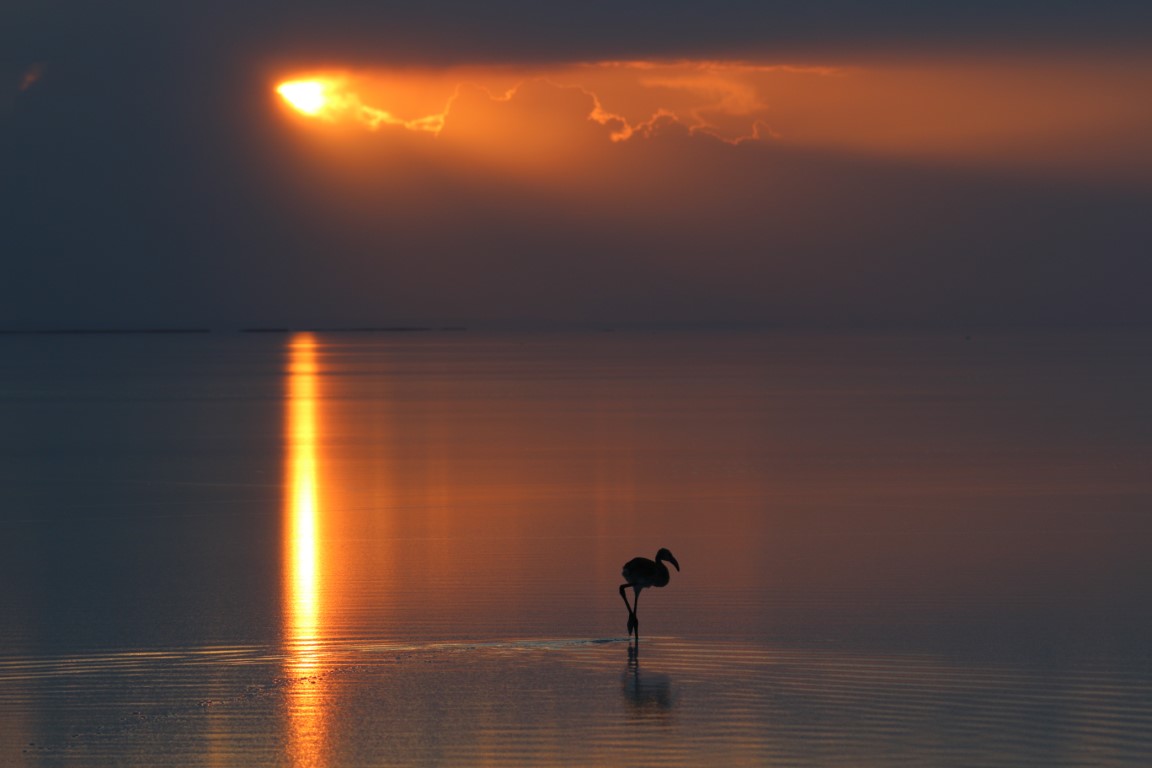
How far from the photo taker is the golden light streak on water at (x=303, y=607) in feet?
28.6

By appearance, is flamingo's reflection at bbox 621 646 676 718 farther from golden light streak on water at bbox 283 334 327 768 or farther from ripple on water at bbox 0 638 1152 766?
golden light streak on water at bbox 283 334 327 768

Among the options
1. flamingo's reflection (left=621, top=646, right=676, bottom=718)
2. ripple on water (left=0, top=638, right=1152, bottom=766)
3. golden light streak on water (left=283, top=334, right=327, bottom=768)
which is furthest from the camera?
flamingo's reflection (left=621, top=646, right=676, bottom=718)

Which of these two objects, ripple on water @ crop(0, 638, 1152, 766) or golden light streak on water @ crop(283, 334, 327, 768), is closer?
ripple on water @ crop(0, 638, 1152, 766)

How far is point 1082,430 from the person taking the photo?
2883 cm

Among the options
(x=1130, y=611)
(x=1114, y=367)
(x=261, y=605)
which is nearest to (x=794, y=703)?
(x=1130, y=611)

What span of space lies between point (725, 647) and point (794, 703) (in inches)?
62.0

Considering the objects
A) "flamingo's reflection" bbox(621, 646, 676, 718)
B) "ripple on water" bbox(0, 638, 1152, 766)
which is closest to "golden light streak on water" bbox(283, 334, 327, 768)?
"ripple on water" bbox(0, 638, 1152, 766)

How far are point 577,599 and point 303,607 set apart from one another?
2.04m

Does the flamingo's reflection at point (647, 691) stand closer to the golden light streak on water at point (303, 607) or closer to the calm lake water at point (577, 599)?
the calm lake water at point (577, 599)

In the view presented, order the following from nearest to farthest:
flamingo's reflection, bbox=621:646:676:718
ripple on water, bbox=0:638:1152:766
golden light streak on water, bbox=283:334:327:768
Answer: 1. ripple on water, bbox=0:638:1152:766
2. golden light streak on water, bbox=283:334:327:768
3. flamingo's reflection, bbox=621:646:676:718

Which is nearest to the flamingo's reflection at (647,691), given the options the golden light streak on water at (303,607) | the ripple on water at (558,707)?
the ripple on water at (558,707)

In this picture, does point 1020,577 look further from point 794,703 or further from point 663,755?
point 663,755

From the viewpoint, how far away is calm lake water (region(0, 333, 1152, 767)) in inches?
344

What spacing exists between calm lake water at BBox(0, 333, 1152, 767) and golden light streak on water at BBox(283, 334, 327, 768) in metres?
0.04
